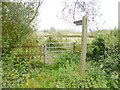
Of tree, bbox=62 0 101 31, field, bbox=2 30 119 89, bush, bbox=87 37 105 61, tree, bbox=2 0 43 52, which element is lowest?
field, bbox=2 30 119 89

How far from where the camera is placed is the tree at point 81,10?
8469mm

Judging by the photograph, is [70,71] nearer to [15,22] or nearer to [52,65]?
[52,65]

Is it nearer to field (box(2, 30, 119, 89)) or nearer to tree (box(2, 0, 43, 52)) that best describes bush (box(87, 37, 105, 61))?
field (box(2, 30, 119, 89))

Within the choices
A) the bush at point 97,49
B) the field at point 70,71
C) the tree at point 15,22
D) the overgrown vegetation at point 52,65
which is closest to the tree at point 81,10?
the overgrown vegetation at point 52,65

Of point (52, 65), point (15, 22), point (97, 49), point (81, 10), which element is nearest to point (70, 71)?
point (97, 49)

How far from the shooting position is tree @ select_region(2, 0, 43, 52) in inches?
211

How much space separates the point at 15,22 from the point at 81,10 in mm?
3864

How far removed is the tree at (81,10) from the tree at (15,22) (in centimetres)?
290

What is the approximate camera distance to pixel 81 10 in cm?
859

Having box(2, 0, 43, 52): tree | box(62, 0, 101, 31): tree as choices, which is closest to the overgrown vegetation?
box(2, 0, 43, 52): tree

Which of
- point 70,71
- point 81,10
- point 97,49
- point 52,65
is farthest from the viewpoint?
point 81,10

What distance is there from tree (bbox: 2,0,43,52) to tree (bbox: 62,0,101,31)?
290cm

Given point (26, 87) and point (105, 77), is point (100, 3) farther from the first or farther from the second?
point (26, 87)

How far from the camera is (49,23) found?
7.66 metres
